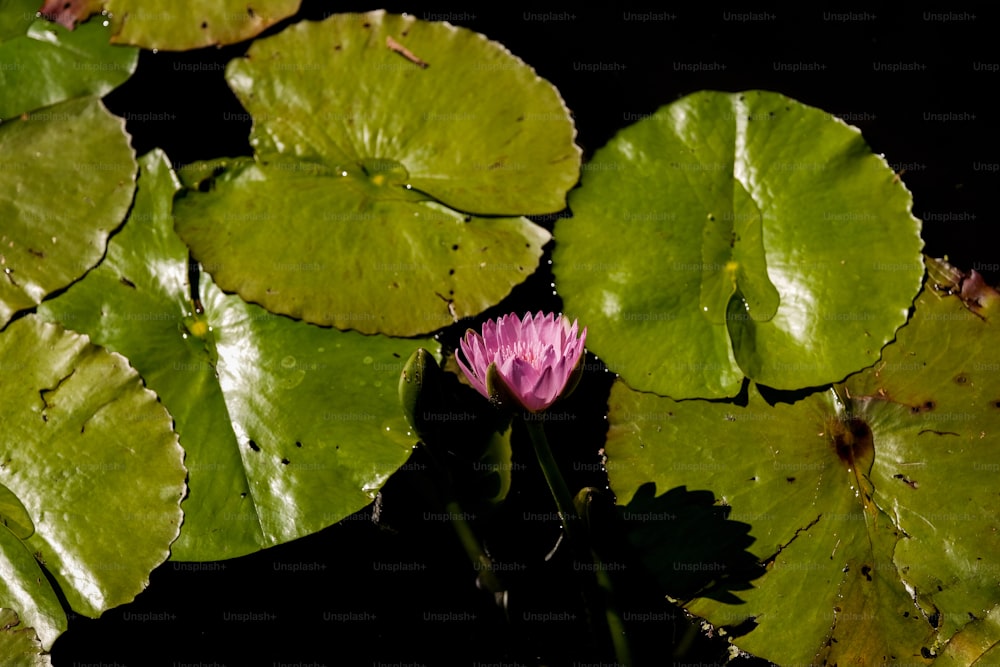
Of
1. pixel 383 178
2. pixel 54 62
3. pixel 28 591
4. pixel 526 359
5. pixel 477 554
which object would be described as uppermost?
pixel 54 62

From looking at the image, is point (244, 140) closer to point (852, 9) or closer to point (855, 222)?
point (855, 222)

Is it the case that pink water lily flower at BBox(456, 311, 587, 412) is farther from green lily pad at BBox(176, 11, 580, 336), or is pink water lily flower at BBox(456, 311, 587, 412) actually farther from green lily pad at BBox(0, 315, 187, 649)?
green lily pad at BBox(0, 315, 187, 649)

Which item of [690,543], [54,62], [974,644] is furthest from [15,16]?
[974,644]

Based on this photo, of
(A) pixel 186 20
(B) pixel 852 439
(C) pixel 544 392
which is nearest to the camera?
(C) pixel 544 392

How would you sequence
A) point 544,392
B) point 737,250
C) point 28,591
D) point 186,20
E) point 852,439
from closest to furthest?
point 544,392, point 28,591, point 852,439, point 737,250, point 186,20

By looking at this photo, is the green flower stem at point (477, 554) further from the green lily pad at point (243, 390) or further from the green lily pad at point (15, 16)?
the green lily pad at point (15, 16)

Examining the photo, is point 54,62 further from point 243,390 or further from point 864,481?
point 864,481
